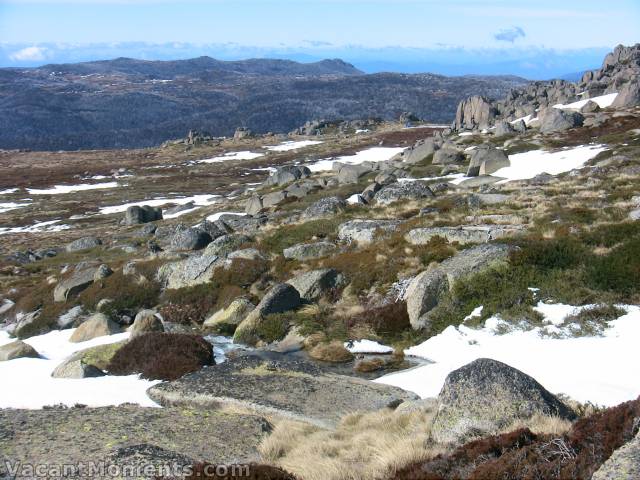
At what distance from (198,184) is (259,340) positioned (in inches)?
3276

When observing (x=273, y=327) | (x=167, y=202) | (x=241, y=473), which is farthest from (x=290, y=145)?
(x=241, y=473)

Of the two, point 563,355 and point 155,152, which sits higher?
point 563,355

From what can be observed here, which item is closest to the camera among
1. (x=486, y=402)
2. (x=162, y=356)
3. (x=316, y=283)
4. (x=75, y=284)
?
(x=486, y=402)

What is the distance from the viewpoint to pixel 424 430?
876cm

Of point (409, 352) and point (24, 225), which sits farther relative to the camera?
point (24, 225)

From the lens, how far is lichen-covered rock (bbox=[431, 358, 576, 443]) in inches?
328

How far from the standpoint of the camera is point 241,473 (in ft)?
22.7

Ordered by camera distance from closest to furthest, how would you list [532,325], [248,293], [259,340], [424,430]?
[424,430] < [532,325] < [259,340] < [248,293]

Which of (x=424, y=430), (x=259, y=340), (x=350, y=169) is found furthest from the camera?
(x=350, y=169)

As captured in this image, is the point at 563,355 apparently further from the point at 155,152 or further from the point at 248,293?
the point at 155,152

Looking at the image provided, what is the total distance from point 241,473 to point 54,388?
9438 mm

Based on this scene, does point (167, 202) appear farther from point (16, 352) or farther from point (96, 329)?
point (16, 352)

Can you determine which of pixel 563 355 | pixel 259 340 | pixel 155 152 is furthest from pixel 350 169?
pixel 155 152

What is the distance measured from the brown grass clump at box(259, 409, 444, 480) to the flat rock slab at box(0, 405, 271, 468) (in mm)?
546
